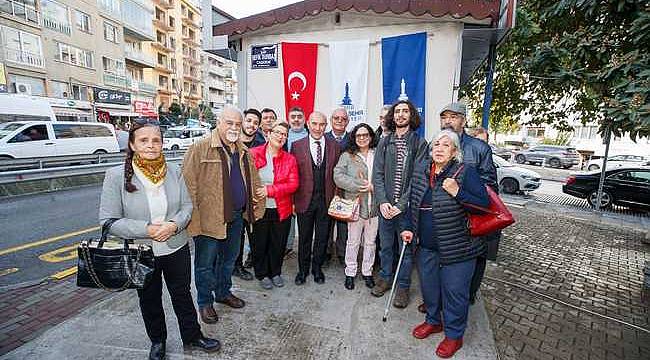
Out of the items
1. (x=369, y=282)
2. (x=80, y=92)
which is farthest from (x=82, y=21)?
(x=369, y=282)

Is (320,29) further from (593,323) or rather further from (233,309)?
(593,323)

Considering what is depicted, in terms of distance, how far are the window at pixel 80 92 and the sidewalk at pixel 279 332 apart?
27.9 meters

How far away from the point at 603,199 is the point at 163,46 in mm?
44020

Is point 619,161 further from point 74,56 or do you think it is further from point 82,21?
point 82,21

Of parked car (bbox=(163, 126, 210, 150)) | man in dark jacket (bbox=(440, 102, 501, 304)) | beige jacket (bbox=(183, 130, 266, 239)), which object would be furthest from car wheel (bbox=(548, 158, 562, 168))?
beige jacket (bbox=(183, 130, 266, 239))

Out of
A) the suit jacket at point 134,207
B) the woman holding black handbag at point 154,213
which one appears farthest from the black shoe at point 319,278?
the suit jacket at point 134,207

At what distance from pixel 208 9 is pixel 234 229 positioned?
4.05m

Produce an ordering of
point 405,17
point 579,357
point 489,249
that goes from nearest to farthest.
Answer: point 579,357 < point 489,249 < point 405,17

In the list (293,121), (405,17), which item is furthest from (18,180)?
(405,17)

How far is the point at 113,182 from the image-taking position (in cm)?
214

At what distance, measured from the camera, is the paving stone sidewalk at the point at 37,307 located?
2.87 meters

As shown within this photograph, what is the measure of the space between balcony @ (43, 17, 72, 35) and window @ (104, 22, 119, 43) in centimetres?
385

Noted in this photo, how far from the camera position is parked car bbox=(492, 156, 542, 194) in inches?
449

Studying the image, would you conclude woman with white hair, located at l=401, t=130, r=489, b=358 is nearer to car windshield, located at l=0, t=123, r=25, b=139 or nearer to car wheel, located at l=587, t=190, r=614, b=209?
car wheel, located at l=587, t=190, r=614, b=209
